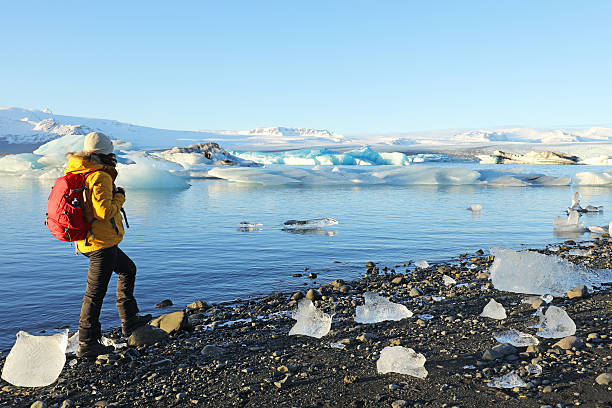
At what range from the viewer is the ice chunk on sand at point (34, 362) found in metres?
3.22

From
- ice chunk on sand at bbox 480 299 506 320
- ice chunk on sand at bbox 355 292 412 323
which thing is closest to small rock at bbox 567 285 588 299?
ice chunk on sand at bbox 480 299 506 320

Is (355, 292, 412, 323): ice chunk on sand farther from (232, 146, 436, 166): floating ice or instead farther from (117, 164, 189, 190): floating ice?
(232, 146, 436, 166): floating ice

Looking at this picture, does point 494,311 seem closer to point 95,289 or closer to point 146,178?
point 95,289

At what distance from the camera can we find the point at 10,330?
473cm

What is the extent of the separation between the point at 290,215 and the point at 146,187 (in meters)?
15.5

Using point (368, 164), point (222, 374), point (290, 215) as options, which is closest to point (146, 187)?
point (290, 215)

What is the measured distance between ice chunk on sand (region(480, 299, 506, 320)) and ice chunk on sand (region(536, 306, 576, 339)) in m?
0.59

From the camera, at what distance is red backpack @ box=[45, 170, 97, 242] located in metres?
3.47

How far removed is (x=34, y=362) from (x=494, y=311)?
12.7 feet

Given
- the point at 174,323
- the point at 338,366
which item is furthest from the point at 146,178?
the point at 338,366

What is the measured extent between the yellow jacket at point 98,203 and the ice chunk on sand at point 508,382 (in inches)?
112

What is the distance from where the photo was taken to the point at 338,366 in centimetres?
343

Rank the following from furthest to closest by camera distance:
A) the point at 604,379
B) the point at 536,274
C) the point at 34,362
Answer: the point at 536,274
the point at 34,362
the point at 604,379

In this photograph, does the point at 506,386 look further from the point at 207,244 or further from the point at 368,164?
the point at 368,164
